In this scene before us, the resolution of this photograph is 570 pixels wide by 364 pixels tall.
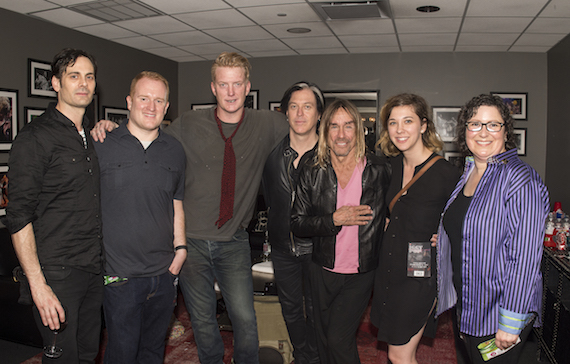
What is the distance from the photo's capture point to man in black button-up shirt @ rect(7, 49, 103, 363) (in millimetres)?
1861

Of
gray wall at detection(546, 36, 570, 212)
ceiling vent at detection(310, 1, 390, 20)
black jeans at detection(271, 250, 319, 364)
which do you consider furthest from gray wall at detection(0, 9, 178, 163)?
gray wall at detection(546, 36, 570, 212)


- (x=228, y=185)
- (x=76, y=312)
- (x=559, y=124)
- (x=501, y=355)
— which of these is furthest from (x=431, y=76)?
(x=76, y=312)

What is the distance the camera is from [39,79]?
16.7 ft

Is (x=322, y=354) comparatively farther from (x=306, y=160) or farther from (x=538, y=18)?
(x=538, y=18)

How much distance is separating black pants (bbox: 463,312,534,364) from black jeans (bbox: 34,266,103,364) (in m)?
1.78

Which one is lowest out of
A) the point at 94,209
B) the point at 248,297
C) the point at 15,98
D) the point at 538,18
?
the point at 248,297

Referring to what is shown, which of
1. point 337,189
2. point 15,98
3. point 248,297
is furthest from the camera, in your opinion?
point 15,98

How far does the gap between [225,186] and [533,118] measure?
6068mm

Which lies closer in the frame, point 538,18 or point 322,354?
point 322,354

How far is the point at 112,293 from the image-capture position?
215cm

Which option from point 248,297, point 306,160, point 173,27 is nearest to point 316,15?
point 173,27

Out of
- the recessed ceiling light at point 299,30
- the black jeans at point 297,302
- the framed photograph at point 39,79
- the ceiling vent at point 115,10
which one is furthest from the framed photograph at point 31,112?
the black jeans at point 297,302

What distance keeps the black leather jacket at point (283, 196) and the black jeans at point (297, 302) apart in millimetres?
59

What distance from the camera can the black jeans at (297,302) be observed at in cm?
251
